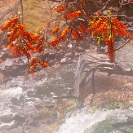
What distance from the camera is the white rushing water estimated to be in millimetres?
5750

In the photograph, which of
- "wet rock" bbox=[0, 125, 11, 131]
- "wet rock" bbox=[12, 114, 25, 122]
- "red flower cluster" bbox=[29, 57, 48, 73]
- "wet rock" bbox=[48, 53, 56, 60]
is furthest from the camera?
"wet rock" bbox=[48, 53, 56, 60]

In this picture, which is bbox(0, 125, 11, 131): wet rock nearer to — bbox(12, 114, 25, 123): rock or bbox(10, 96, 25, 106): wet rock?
bbox(12, 114, 25, 123): rock

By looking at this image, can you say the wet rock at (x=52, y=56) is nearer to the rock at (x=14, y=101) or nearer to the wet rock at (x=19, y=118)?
the rock at (x=14, y=101)

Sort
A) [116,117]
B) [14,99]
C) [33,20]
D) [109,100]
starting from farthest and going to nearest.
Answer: [33,20] < [14,99] < [109,100] < [116,117]

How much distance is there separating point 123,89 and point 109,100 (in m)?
0.51

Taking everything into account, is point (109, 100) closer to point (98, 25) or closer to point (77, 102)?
point (77, 102)

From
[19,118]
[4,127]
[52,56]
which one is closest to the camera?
[4,127]

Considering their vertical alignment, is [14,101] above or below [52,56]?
below

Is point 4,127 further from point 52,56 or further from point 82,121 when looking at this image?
point 52,56

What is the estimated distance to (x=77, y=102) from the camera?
6.40 meters

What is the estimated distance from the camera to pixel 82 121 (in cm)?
596

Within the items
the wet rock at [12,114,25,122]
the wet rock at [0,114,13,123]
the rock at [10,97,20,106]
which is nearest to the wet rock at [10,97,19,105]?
the rock at [10,97,20,106]

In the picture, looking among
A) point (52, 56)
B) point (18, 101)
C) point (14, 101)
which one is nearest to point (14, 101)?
point (14, 101)

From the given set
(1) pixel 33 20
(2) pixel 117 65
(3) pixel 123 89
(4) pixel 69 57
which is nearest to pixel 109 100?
(3) pixel 123 89
